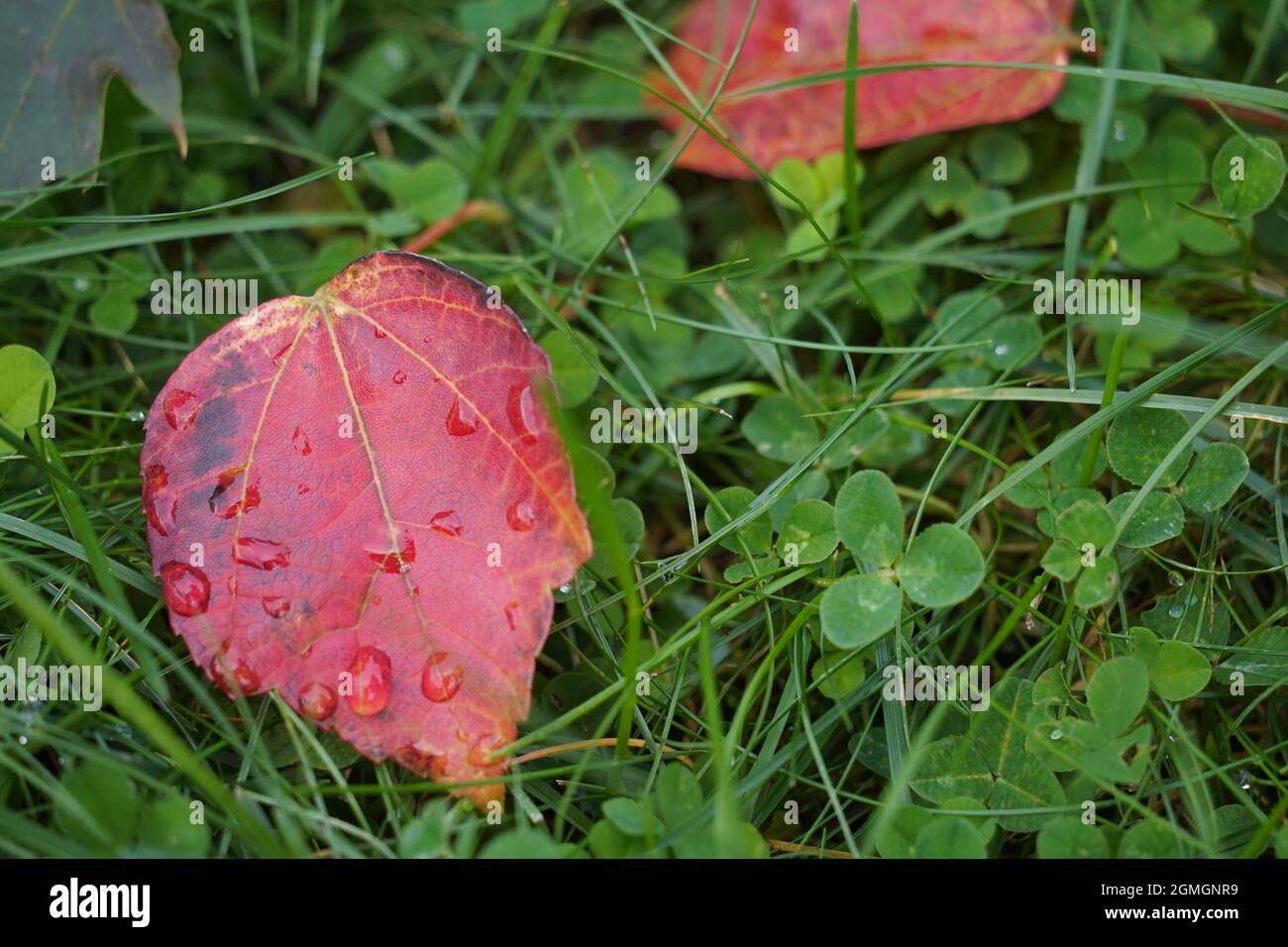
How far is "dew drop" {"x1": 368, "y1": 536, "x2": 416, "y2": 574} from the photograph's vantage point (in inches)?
51.3

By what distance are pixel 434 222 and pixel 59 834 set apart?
1.16m

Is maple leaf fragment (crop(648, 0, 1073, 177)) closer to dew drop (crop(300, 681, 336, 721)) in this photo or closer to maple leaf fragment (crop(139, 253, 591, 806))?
maple leaf fragment (crop(139, 253, 591, 806))

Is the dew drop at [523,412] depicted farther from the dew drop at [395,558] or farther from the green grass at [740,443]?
the dew drop at [395,558]

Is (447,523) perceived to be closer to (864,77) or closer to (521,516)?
(521,516)

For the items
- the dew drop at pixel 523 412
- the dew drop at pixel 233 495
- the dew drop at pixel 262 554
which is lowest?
the dew drop at pixel 262 554

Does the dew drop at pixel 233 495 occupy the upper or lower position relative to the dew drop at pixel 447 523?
upper

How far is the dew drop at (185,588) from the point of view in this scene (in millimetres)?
1284

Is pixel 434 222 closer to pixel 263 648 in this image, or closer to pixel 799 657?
pixel 263 648

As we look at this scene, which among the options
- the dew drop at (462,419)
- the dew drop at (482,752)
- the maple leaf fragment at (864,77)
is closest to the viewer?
the dew drop at (482,752)

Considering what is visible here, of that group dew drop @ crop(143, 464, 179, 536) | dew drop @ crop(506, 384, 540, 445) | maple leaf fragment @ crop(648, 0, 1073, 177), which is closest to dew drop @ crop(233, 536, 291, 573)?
dew drop @ crop(143, 464, 179, 536)

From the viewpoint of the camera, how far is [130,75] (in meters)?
1.64

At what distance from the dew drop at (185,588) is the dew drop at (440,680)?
0.31 meters

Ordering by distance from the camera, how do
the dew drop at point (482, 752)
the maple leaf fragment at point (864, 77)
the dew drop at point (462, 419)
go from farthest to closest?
1. the maple leaf fragment at point (864, 77)
2. the dew drop at point (462, 419)
3. the dew drop at point (482, 752)

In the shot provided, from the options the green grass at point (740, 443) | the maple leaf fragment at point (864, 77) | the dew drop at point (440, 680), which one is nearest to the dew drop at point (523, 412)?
the green grass at point (740, 443)
